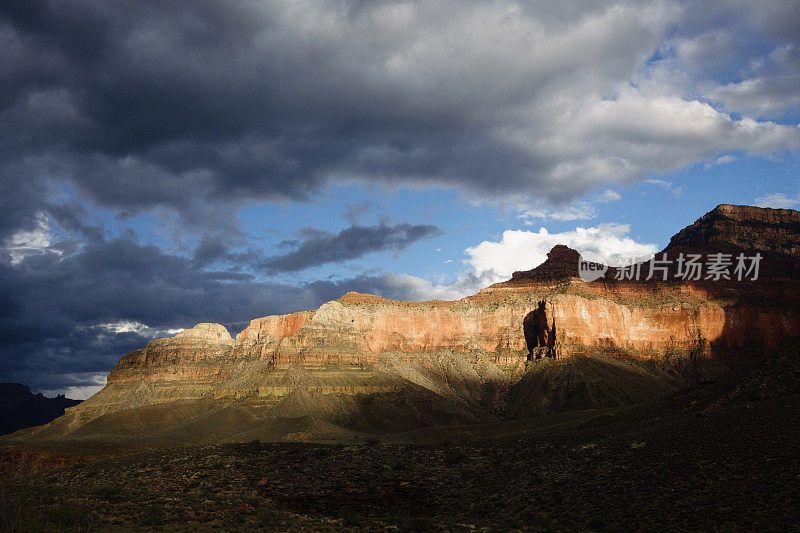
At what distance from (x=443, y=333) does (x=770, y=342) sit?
98718 mm

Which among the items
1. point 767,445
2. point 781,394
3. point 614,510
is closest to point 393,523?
point 614,510

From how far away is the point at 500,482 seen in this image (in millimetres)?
39750

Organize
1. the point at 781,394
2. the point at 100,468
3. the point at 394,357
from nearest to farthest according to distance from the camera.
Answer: the point at 781,394 → the point at 100,468 → the point at 394,357

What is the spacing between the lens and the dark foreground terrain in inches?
1113

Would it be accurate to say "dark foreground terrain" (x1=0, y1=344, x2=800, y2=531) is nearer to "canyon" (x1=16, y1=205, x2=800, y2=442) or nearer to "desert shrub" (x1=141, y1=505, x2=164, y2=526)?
"desert shrub" (x1=141, y1=505, x2=164, y2=526)

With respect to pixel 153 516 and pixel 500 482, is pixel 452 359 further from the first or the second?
pixel 153 516

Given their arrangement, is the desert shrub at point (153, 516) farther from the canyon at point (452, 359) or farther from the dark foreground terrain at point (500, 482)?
the canyon at point (452, 359)

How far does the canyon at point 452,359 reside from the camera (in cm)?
11812

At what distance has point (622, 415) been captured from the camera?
2359 inches

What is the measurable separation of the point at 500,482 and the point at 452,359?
127045 millimetres

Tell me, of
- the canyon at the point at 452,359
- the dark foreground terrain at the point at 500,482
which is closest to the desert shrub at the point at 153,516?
the dark foreground terrain at the point at 500,482

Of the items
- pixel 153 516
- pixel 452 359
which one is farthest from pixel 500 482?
pixel 452 359

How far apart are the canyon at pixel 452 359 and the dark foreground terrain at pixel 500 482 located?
4349cm

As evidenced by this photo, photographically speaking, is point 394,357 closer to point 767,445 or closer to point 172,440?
point 172,440
